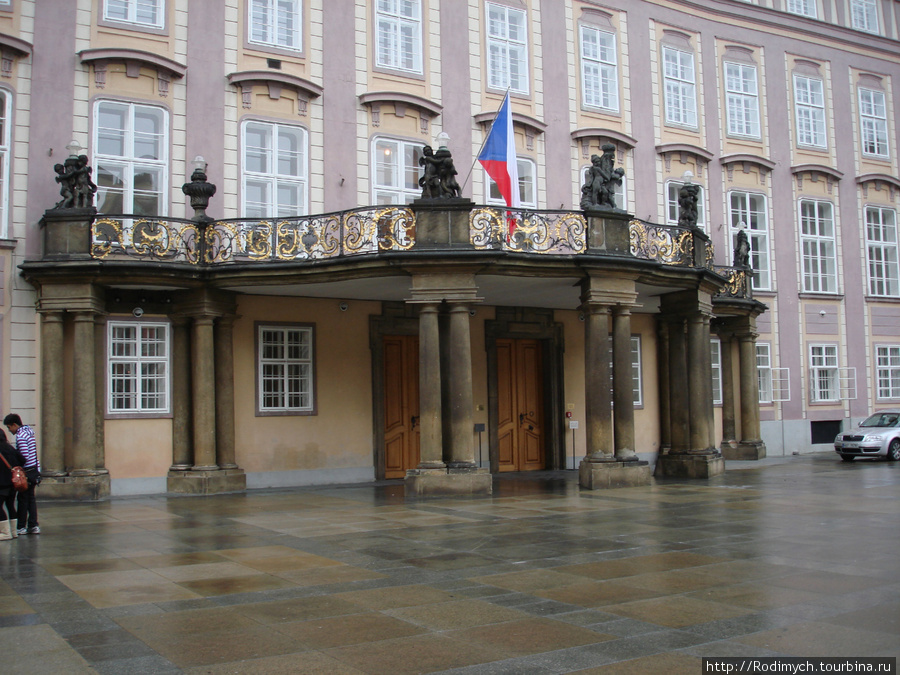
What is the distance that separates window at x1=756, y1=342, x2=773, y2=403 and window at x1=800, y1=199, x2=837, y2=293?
97.0 inches

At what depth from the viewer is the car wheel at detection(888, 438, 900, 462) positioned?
81.3 ft

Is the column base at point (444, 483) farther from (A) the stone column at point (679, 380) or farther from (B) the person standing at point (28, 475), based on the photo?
(B) the person standing at point (28, 475)

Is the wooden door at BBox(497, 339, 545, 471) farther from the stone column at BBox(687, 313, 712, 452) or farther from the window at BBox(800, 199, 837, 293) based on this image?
the window at BBox(800, 199, 837, 293)

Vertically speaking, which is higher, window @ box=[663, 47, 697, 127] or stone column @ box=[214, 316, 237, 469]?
window @ box=[663, 47, 697, 127]

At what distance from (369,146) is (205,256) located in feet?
15.4

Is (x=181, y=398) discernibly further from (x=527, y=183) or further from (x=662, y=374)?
(x=662, y=374)

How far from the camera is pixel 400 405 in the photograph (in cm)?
2050

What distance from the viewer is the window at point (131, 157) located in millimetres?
17641

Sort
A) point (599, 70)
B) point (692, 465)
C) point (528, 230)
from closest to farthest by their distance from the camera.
Answer: point (528, 230), point (692, 465), point (599, 70)

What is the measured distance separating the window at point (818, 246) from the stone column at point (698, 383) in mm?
9360

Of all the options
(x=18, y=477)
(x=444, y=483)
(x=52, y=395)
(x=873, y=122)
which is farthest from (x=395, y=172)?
(x=873, y=122)

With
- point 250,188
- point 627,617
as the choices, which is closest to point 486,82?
point 250,188

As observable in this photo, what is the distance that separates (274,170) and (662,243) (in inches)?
320

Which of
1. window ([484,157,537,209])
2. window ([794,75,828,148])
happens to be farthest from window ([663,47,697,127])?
window ([484,157,537,209])
